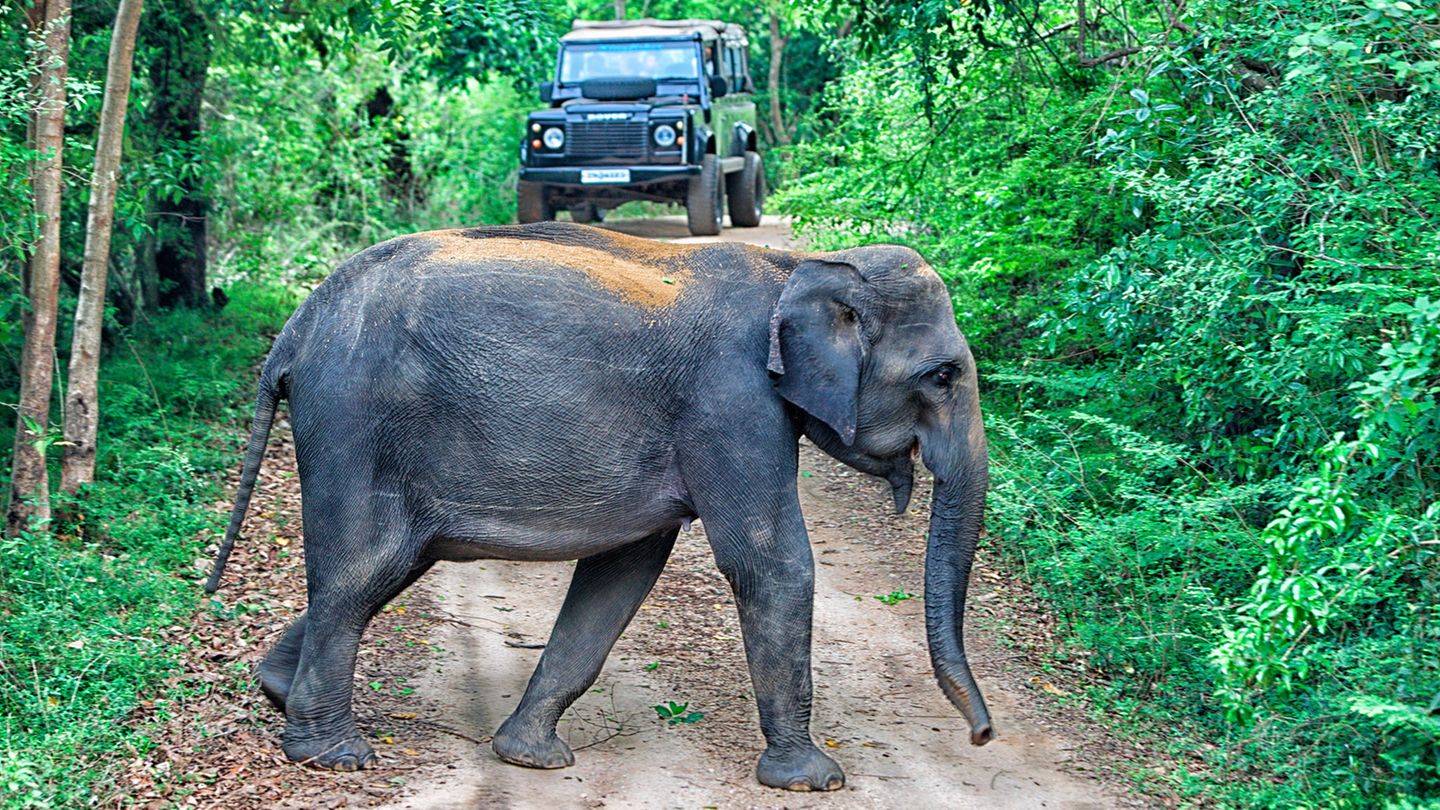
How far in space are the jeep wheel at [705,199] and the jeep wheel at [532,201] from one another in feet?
6.02

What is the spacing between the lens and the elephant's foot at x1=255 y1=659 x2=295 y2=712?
19.3 ft

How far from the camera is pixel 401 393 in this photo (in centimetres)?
541

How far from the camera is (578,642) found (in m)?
5.84

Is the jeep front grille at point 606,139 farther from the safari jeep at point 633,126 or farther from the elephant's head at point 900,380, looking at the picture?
the elephant's head at point 900,380

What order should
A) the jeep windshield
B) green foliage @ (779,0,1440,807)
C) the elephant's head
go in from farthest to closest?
1. the jeep windshield
2. the elephant's head
3. green foliage @ (779,0,1440,807)

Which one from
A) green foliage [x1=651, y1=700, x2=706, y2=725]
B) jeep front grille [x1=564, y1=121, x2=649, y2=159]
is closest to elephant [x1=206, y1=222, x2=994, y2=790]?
green foliage [x1=651, y1=700, x2=706, y2=725]

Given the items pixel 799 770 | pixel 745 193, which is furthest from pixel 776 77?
pixel 799 770

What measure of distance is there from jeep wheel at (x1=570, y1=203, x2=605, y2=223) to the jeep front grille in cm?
115

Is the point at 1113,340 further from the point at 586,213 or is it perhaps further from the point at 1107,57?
the point at 586,213

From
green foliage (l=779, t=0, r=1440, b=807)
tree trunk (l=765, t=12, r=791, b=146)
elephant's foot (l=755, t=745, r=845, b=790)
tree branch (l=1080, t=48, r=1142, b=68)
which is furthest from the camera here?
tree trunk (l=765, t=12, r=791, b=146)

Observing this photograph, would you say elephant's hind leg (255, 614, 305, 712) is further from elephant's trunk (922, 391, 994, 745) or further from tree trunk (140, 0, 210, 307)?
tree trunk (140, 0, 210, 307)

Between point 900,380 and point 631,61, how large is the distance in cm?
1470

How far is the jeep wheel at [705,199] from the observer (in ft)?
60.2

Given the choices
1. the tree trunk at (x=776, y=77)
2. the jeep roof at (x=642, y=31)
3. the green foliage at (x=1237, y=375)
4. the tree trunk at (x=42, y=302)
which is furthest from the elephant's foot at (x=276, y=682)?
the tree trunk at (x=776, y=77)
